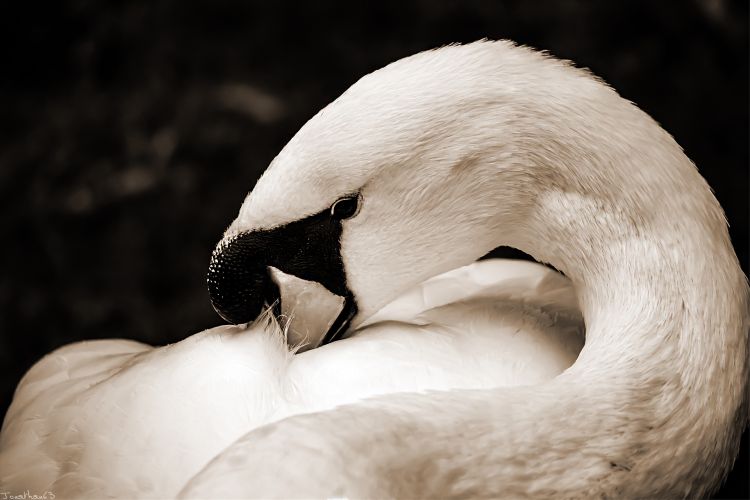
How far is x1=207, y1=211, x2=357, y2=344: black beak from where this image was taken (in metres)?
0.95

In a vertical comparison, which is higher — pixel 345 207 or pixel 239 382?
pixel 345 207

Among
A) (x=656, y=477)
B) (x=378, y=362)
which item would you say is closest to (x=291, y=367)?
(x=378, y=362)

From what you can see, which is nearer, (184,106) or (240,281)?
(240,281)

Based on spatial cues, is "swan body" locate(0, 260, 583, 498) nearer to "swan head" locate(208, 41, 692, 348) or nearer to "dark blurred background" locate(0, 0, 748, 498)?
"swan head" locate(208, 41, 692, 348)

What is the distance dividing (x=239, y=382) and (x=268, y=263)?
0.46 ft

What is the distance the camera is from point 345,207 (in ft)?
3.11

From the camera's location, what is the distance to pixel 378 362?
0.95 meters

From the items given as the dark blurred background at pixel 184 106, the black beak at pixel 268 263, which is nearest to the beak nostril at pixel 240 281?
the black beak at pixel 268 263

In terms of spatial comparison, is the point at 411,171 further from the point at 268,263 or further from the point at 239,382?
the point at 239,382

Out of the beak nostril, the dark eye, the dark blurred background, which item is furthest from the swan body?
the dark blurred background

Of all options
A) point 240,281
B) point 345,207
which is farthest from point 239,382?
point 345,207

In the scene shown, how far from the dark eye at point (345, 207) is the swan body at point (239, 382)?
0.15 m

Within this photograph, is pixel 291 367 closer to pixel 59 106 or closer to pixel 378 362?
pixel 378 362

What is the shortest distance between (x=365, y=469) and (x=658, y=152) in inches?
18.4
